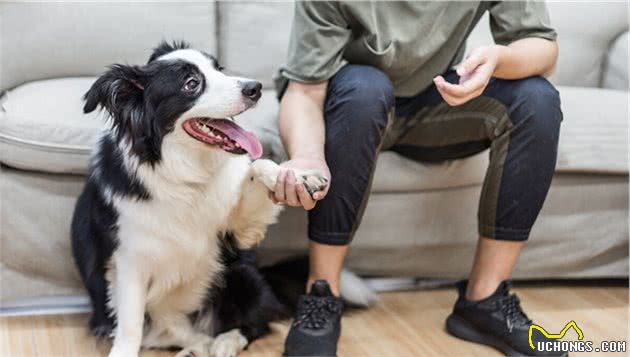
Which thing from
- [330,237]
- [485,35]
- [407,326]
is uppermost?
[485,35]

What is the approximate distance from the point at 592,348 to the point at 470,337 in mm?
279

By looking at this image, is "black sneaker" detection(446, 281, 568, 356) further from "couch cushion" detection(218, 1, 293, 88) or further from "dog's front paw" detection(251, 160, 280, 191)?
"couch cushion" detection(218, 1, 293, 88)

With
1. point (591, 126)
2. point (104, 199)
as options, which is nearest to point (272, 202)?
point (104, 199)

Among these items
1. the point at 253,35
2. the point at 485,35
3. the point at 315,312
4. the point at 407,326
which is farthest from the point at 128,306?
the point at 485,35

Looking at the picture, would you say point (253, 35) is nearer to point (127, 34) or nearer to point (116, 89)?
point (127, 34)

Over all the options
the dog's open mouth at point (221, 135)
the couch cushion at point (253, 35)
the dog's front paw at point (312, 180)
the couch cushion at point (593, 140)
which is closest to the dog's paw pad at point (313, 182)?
the dog's front paw at point (312, 180)

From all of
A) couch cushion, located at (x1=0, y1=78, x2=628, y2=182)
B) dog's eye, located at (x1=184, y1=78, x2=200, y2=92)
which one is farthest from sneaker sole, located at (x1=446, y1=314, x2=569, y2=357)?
dog's eye, located at (x1=184, y1=78, x2=200, y2=92)

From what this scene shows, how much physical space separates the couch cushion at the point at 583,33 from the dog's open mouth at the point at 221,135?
1487 mm

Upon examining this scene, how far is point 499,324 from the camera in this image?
1.97 meters

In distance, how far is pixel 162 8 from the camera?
2.57 metres

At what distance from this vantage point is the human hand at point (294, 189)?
1.74 metres

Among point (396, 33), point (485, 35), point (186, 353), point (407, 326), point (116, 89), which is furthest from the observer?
point (485, 35)

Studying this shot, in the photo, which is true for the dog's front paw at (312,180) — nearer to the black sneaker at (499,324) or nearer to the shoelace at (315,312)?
the shoelace at (315,312)

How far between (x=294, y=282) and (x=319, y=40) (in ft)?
1.89
